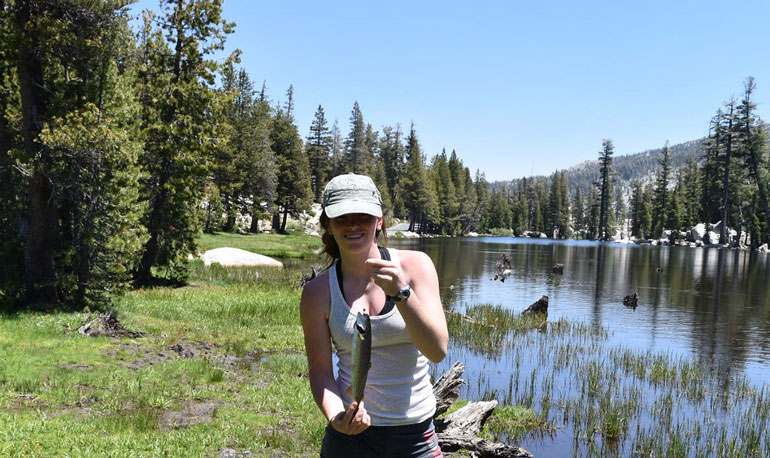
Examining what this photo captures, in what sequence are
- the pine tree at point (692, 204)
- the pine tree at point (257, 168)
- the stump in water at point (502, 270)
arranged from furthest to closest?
the pine tree at point (692, 204)
the pine tree at point (257, 168)
the stump in water at point (502, 270)

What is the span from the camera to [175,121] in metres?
23.5

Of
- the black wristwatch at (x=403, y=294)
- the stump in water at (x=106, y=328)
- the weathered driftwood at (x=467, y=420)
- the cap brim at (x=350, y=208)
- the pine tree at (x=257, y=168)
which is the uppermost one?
the pine tree at (x=257, y=168)

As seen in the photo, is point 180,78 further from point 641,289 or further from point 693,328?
point 641,289

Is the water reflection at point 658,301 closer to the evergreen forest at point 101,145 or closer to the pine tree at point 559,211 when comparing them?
the evergreen forest at point 101,145

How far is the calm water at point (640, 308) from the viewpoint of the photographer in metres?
16.3

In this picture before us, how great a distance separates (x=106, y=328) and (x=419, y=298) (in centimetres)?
1322

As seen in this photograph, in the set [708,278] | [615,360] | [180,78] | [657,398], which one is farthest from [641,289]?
[180,78]

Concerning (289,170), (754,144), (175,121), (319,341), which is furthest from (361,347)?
(754,144)

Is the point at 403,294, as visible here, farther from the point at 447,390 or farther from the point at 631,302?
the point at 631,302

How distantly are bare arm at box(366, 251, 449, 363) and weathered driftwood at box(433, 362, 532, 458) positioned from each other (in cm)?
680

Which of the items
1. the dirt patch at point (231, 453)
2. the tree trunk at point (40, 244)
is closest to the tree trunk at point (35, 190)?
the tree trunk at point (40, 244)

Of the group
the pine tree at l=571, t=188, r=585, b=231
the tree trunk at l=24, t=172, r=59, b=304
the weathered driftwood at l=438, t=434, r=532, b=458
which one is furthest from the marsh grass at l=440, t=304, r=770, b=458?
the pine tree at l=571, t=188, r=585, b=231

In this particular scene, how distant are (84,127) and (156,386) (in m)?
8.09

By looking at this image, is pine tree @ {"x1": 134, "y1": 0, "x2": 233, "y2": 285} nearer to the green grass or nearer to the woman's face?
the green grass
